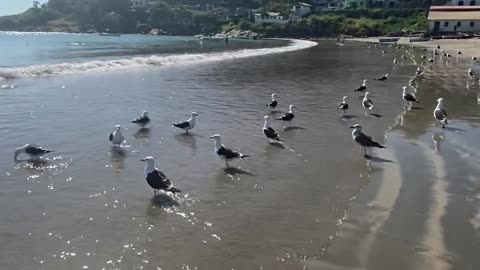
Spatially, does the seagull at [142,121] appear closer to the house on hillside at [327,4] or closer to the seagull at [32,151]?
the seagull at [32,151]

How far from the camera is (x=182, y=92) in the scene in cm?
2462

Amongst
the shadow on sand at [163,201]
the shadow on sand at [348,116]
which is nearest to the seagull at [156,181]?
the shadow on sand at [163,201]

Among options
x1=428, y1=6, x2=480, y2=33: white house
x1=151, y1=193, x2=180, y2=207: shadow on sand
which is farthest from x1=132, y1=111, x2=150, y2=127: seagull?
x1=428, y1=6, x2=480, y2=33: white house

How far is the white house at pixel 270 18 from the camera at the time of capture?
14688 cm

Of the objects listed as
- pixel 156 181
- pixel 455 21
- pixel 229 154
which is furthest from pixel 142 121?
pixel 455 21

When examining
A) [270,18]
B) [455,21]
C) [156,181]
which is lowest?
[156,181]

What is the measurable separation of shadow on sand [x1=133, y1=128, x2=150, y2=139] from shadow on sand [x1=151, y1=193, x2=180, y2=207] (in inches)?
212

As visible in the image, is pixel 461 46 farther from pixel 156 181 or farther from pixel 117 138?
pixel 156 181

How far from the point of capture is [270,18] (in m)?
149

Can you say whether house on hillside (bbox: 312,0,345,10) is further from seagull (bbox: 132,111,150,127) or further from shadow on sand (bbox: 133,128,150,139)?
shadow on sand (bbox: 133,128,150,139)

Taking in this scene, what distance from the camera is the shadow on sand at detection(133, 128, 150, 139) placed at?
50.1 ft

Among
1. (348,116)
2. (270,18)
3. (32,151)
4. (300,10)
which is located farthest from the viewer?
(300,10)

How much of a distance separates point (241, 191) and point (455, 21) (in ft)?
314

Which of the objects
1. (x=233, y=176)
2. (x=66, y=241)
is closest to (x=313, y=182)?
(x=233, y=176)
